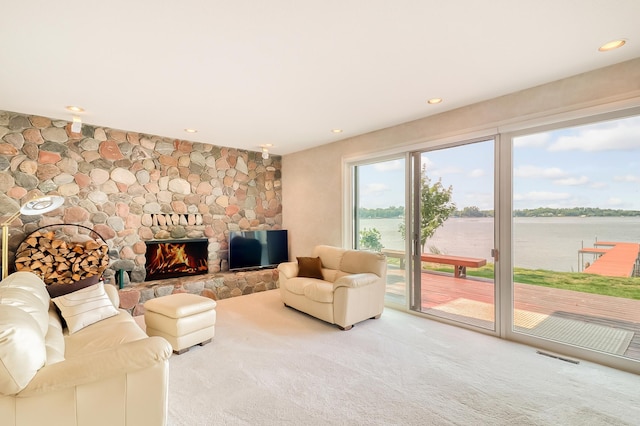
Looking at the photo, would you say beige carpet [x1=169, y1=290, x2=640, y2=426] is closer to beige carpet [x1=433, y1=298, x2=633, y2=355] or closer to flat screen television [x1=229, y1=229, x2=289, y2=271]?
beige carpet [x1=433, y1=298, x2=633, y2=355]

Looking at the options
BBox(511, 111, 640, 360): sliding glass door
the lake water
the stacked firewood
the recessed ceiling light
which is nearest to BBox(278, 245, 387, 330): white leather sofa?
the lake water

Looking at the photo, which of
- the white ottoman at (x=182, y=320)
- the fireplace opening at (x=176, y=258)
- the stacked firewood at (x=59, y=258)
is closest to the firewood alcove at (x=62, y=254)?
the stacked firewood at (x=59, y=258)

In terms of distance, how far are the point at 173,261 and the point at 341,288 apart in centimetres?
294

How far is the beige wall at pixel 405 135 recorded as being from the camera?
2676mm

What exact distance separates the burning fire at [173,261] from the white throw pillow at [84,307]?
5.77 feet

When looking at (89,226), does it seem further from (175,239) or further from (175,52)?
(175,52)

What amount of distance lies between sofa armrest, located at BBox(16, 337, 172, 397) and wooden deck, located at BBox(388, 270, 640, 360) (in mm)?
3404

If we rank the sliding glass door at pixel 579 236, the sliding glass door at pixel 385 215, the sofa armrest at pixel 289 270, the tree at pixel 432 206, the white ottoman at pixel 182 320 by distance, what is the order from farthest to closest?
1. the sofa armrest at pixel 289 270
2. the sliding glass door at pixel 385 215
3. the tree at pixel 432 206
4. the white ottoman at pixel 182 320
5. the sliding glass door at pixel 579 236

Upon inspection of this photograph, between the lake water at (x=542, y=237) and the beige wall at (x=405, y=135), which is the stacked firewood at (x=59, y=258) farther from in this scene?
the lake water at (x=542, y=237)

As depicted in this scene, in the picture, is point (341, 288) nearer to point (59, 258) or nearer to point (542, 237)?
point (542, 237)

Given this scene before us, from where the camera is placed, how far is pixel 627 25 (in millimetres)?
2053

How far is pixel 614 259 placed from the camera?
279cm

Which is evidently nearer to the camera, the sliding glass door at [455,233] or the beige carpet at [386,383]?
the beige carpet at [386,383]

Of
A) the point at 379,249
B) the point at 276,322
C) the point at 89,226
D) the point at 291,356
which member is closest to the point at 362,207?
the point at 379,249
